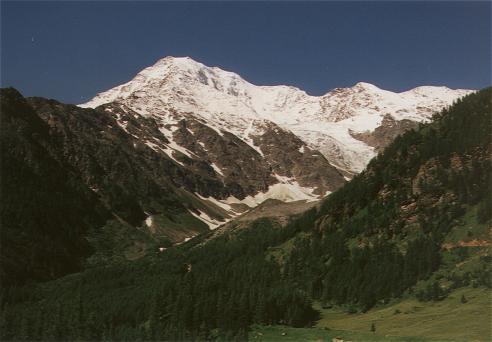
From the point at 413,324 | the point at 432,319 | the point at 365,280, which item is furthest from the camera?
the point at 365,280

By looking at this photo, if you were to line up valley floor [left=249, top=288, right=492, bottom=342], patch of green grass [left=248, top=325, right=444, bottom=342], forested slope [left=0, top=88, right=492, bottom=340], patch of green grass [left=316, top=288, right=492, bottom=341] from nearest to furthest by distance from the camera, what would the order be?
patch of green grass [left=316, top=288, right=492, bottom=341], valley floor [left=249, top=288, right=492, bottom=342], patch of green grass [left=248, top=325, right=444, bottom=342], forested slope [left=0, top=88, right=492, bottom=340]

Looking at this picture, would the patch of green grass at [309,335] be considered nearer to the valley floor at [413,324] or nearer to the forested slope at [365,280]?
the valley floor at [413,324]

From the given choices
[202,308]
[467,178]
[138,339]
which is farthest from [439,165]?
[138,339]

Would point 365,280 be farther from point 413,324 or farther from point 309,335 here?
point 309,335

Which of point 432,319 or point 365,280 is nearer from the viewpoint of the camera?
point 432,319

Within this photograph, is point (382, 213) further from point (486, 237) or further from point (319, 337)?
point (319, 337)

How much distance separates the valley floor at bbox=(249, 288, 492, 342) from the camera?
10444cm

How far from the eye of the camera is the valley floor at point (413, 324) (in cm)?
10444

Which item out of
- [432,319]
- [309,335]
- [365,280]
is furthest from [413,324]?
[365,280]

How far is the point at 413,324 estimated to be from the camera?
122 metres

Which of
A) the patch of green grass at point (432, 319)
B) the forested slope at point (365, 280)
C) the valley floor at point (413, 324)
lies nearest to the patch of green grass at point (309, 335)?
the valley floor at point (413, 324)

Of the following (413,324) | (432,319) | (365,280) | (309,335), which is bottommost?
(309,335)

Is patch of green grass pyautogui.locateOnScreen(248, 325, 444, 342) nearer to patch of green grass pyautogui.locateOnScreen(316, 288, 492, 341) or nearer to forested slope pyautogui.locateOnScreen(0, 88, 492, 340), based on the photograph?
patch of green grass pyautogui.locateOnScreen(316, 288, 492, 341)

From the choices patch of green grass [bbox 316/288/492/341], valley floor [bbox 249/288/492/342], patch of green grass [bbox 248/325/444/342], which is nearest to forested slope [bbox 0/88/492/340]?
patch of green grass [bbox 248/325/444/342]
